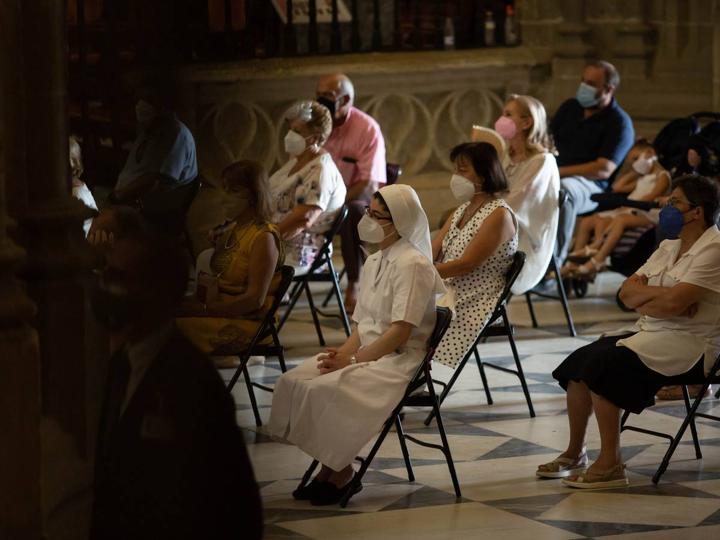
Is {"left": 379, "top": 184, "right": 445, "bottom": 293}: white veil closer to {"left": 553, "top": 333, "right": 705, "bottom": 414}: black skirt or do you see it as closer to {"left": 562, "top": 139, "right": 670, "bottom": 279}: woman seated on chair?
{"left": 553, "top": 333, "right": 705, "bottom": 414}: black skirt

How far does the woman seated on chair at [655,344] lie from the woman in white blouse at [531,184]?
1742 millimetres

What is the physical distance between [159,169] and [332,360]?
3.02 metres

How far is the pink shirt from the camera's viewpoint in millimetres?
7441

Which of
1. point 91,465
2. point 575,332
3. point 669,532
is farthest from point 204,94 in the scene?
point 575,332

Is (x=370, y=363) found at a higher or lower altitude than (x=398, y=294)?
lower

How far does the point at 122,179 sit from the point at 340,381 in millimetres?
2902

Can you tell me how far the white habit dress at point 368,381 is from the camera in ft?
13.7

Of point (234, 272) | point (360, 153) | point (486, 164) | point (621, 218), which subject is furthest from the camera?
point (621, 218)

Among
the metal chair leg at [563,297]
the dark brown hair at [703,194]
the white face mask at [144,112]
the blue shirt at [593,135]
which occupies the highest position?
the white face mask at [144,112]

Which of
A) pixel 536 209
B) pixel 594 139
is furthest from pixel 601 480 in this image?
pixel 594 139

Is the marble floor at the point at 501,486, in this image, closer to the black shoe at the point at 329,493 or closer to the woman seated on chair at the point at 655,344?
the black shoe at the point at 329,493

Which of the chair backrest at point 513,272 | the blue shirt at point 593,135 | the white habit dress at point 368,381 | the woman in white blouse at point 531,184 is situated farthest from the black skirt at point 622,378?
the blue shirt at point 593,135

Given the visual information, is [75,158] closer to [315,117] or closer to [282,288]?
[282,288]

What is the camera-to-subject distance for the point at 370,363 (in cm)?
432
